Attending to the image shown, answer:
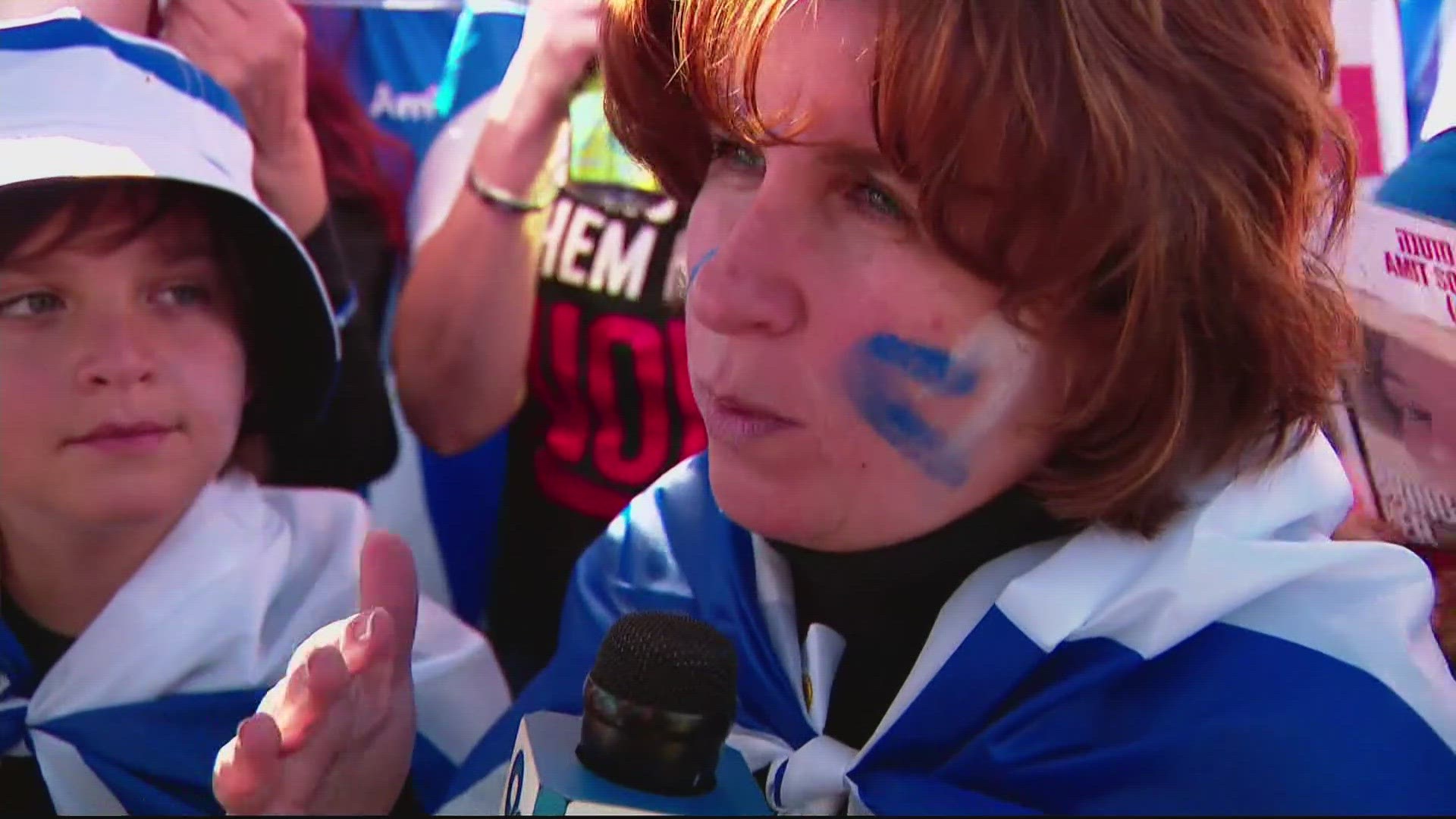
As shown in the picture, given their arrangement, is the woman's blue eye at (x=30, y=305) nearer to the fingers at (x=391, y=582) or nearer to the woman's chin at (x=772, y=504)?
the fingers at (x=391, y=582)

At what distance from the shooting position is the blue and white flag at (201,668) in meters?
1.19

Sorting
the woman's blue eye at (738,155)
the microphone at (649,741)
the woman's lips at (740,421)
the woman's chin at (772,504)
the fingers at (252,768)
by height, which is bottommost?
the fingers at (252,768)

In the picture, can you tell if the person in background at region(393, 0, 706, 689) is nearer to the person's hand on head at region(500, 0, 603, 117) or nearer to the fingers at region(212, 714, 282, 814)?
the person's hand on head at region(500, 0, 603, 117)

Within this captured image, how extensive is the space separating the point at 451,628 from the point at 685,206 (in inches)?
16.9

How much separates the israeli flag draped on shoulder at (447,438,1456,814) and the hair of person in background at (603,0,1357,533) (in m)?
0.05

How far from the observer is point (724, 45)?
3.22 ft

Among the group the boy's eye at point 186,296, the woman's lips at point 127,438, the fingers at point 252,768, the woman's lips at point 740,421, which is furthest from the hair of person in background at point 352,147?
the fingers at point 252,768

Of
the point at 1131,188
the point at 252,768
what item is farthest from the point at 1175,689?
the point at 252,768

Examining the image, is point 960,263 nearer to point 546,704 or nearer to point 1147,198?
point 1147,198

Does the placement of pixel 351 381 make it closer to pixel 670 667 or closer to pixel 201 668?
pixel 201 668

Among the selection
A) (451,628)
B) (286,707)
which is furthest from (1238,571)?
(451,628)

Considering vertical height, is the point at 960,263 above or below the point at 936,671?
above

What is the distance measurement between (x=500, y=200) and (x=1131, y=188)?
0.74 m

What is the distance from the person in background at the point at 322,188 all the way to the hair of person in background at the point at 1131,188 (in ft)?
1.70
